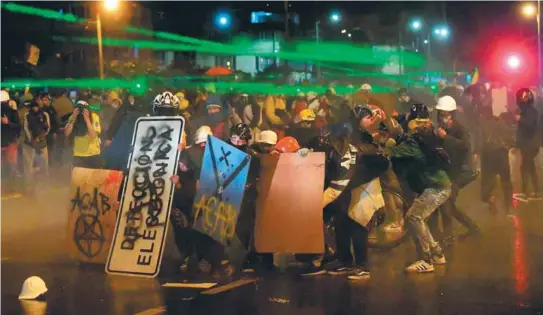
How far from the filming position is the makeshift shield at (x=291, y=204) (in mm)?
7191

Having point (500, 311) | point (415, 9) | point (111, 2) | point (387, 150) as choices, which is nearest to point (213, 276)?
point (387, 150)

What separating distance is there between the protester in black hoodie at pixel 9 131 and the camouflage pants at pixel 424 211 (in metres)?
8.27

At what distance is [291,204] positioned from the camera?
7246 mm

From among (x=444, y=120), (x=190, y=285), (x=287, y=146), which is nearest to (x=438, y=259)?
(x=444, y=120)

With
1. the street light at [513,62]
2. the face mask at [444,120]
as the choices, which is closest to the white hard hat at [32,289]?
the face mask at [444,120]

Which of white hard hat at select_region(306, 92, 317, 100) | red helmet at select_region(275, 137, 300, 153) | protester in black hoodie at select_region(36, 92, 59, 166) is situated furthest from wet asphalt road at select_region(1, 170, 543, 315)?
white hard hat at select_region(306, 92, 317, 100)

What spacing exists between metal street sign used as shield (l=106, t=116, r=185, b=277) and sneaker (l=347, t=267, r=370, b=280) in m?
1.81

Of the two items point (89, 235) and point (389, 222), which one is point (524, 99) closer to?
point (389, 222)

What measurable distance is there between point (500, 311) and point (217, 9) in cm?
2929

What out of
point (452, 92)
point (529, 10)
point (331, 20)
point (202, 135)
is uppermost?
point (331, 20)

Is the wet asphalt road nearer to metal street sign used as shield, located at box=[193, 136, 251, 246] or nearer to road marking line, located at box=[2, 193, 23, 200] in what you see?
metal street sign used as shield, located at box=[193, 136, 251, 246]

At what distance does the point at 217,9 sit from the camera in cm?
3372

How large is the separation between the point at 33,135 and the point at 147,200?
280 inches

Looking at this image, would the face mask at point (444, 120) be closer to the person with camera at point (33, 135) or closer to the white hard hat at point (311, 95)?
the person with camera at point (33, 135)
